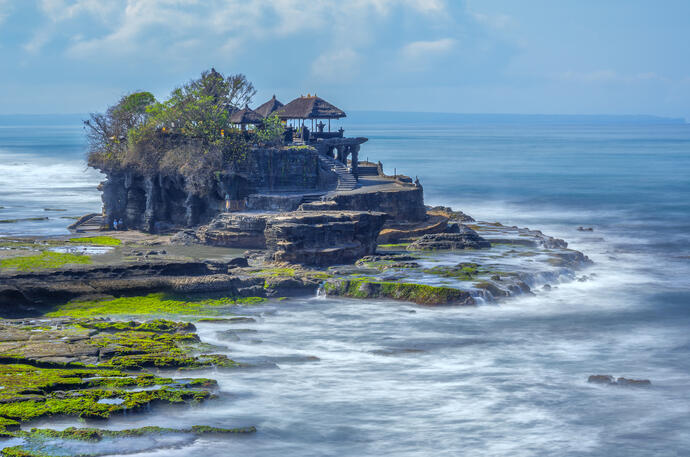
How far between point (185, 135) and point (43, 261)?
57.6ft

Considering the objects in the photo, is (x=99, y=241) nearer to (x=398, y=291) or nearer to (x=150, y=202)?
(x=150, y=202)

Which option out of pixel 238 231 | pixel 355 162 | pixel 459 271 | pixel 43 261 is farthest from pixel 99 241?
pixel 459 271

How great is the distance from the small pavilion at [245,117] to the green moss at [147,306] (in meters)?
22.4

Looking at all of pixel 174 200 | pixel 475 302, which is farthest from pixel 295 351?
pixel 174 200

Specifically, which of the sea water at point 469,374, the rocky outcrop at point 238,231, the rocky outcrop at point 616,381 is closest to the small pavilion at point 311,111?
the rocky outcrop at point 238,231

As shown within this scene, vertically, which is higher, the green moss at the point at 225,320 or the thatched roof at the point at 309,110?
the thatched roof at the point at 309,110

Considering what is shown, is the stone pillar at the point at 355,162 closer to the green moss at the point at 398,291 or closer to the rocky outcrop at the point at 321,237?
the rocky outcrop at the point at 321,237

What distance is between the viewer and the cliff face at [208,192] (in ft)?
173

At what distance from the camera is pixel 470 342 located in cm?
3156

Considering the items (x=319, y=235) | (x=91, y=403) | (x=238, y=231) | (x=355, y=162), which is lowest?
(x=91, y=403)

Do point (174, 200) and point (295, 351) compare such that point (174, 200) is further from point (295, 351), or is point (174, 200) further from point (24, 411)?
point (24, 411)

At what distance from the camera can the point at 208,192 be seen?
173 ft

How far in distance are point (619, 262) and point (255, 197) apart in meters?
19.9

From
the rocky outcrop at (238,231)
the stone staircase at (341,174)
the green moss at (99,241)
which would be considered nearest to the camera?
the rocky outcrop at (238,231)
